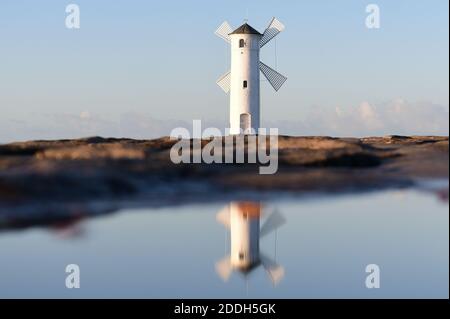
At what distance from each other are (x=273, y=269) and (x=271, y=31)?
2814 cm

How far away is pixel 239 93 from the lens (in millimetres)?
36469

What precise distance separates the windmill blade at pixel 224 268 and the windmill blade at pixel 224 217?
252 cm

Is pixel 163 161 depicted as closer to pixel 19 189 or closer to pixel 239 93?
pixel 19 189

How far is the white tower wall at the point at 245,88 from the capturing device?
36.4 meters

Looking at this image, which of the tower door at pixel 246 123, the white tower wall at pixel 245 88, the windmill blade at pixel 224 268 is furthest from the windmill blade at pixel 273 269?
the white tower wall at pixel 245 88

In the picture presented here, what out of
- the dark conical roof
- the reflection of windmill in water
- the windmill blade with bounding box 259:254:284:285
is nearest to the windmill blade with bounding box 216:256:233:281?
the reflection of windmill in water

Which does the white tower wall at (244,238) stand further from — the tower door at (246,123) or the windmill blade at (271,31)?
the windmill blade at (271,31)

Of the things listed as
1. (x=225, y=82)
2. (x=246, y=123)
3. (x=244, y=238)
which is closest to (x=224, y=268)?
(x=244, y=238)

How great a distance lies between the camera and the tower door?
1431 inches

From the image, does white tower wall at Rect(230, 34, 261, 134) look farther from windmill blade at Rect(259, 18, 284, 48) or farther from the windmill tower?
windmill blade at Rect(259, 18, 284, 48)
